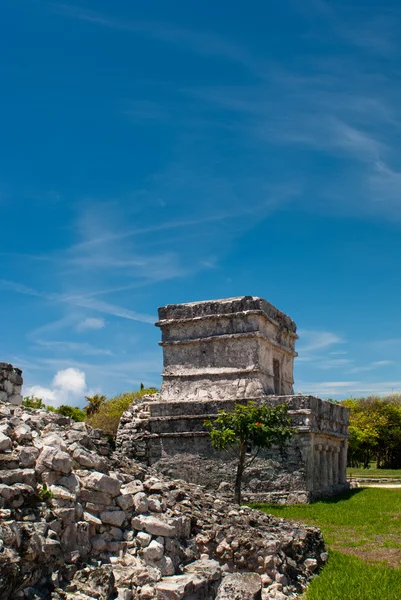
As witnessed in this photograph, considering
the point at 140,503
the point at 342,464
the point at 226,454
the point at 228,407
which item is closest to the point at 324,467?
the point at 342,464

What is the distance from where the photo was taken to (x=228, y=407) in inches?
734

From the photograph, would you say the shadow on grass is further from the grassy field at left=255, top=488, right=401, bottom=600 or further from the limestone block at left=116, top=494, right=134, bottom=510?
the limestone block at left=116, top=494, right=134, bottom=510

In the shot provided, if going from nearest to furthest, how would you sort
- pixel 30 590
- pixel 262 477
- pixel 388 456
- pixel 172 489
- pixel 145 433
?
pixel 30 590
pixel 172 489
pixel 262 477
pixel 145 433
pixel 388 456

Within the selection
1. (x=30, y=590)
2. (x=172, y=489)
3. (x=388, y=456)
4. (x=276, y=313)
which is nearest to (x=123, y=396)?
(x=388, y=456)

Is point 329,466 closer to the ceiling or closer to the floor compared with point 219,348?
closer to the floor

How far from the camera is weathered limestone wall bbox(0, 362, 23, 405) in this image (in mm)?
9938

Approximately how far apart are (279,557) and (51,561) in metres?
3.22

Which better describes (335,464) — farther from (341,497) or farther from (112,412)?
(112,412)

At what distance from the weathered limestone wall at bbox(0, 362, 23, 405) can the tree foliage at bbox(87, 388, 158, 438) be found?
27374mm

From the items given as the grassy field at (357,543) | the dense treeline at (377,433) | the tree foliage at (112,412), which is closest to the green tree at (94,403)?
the tree foliage at (112,412)

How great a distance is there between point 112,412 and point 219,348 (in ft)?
74.5

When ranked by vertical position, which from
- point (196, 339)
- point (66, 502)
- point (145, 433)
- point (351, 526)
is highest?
point (196, 339)

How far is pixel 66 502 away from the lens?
6.79 metres

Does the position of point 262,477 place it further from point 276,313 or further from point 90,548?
point 90,548
